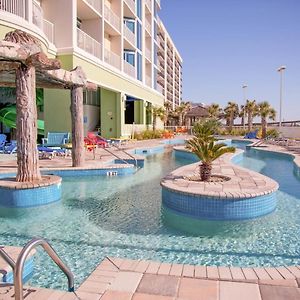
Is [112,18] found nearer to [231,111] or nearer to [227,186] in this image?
[227,186]

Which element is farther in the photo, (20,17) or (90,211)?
(20,17)

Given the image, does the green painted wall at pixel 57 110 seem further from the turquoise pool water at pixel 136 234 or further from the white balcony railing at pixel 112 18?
the turquoise pool water at pixel 136 234

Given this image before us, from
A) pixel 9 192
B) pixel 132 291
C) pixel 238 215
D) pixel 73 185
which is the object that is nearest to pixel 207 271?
pixel 132 291

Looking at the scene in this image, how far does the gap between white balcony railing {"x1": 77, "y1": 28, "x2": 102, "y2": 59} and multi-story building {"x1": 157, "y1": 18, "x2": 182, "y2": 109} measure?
30.4m

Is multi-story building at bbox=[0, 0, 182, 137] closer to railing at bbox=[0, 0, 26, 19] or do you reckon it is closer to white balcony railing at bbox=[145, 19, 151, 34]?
railing at bbox=[0, 0, 26, 19]

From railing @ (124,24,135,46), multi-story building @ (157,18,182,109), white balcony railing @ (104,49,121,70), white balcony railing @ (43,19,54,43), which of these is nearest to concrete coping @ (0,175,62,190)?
white balcony railing @ (43,19,54,43)

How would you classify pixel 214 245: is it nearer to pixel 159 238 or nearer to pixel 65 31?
pixel 159 238

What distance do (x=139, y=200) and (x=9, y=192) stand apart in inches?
119

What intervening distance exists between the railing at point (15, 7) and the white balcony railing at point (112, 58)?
9477mm

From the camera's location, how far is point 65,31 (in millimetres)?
16797

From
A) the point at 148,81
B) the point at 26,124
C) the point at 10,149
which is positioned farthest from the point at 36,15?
the point at 148,81

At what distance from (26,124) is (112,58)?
16.5 metres

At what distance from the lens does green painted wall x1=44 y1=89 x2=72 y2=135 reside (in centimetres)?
1834

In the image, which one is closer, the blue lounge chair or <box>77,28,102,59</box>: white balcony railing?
the blue lounge chair
